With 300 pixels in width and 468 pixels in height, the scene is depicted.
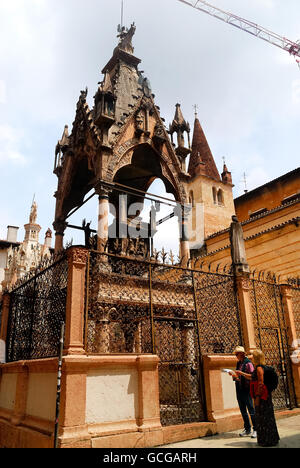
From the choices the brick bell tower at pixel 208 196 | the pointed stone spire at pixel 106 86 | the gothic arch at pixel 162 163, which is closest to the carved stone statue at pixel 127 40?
the pointed stone spire at pixel 106 86

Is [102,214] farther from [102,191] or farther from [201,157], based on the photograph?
[201,157]

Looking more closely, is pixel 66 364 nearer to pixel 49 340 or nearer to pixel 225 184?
pixel 49 340

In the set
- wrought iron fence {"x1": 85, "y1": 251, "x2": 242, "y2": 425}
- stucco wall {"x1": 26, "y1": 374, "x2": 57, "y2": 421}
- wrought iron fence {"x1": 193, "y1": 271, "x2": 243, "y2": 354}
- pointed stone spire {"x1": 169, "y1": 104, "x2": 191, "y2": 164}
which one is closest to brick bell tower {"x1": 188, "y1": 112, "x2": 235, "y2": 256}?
pointed stone spire {"x1": 169, "y1": 104, "x2": 191, "y2": 164}

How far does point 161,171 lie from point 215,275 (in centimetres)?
503

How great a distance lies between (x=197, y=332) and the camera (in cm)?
789

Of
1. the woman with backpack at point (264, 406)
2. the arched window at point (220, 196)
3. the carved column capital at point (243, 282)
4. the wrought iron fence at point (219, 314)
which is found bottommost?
the woman with backpack at point (264, 406)

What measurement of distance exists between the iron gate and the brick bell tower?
812 inches

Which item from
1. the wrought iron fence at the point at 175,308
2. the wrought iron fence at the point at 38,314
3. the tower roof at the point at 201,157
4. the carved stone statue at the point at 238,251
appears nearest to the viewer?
the wrought iron fence at the point at 38,314

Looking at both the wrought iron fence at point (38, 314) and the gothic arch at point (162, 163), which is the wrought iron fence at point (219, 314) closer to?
the wrought iron fence at point (38, 314)

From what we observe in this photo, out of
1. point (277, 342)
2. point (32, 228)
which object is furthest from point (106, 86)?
point (32, 228)

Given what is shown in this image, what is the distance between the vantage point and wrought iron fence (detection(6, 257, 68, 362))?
22.7ft

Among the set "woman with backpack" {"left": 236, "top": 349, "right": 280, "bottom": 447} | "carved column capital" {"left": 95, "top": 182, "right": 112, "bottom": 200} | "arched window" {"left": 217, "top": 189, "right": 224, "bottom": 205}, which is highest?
"arched window" {"left": 217, "top": 189, "right": 224, "bottom": 205}

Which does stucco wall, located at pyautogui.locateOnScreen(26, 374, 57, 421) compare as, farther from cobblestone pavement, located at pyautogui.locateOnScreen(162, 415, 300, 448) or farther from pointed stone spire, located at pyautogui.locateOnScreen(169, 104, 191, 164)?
pointed stone spire, located at pyautogui.locateOnScreen(169, 104, 191, 164)

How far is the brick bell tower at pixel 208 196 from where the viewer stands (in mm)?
33969
